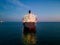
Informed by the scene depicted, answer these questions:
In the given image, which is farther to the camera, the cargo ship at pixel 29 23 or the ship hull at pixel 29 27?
the cargo ship at pixel 29 23

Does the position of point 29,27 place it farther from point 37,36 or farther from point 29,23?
point 37,36

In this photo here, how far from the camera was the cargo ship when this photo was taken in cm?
2231

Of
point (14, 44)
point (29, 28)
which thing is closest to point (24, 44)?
point (14, 44)

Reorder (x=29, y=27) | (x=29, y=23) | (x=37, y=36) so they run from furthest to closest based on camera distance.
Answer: (x=29, y=23)
(x=29, y=27)
(x=37, y=36)

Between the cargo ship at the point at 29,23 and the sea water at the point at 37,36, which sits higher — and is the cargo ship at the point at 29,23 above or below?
above

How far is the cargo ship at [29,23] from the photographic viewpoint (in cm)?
2231

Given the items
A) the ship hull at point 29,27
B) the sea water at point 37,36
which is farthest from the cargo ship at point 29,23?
the sea water at point 37,36

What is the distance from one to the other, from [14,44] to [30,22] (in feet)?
36.1

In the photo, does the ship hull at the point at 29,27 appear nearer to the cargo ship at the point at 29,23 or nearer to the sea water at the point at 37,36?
the cargo ship at the point at 29,23

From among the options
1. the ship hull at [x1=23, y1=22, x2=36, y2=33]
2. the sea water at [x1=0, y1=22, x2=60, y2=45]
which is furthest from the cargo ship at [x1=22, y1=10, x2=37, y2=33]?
the sea water at [x1=0, y1=22, x2=60, y2=45]

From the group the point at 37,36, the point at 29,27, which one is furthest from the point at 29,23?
the point at 37,36

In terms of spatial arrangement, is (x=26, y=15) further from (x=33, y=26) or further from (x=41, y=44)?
(x=41, y=44)

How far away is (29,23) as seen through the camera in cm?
2306

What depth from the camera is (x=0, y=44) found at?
1250cm
